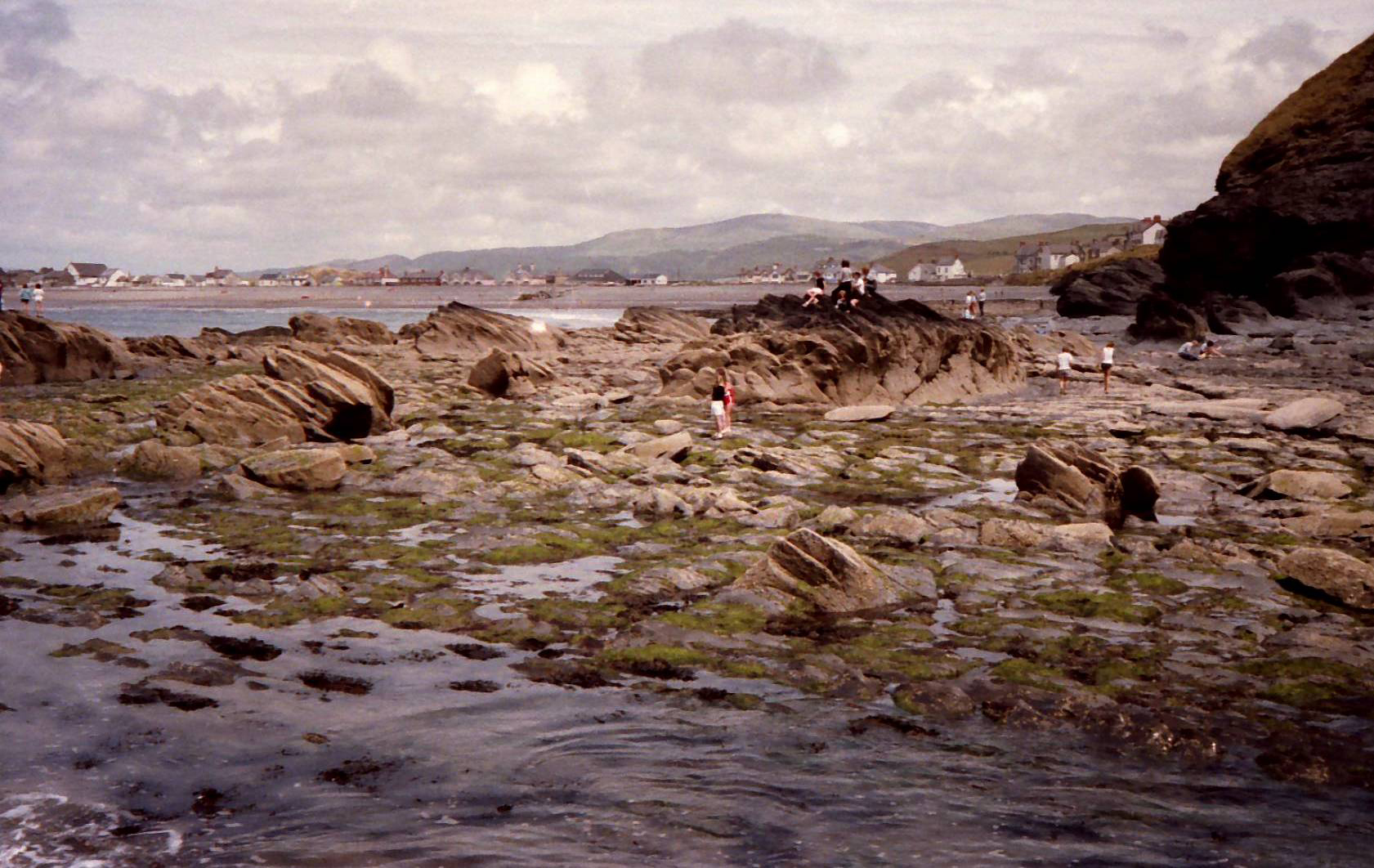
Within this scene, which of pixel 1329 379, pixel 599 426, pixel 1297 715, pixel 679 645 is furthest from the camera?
pixel 1329 379

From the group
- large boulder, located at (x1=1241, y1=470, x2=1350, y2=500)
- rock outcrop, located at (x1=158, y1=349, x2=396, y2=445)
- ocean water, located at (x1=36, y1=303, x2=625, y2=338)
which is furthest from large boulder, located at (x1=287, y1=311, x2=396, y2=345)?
large boulder, located at (x1=1241, y1=470, x2=1350, y2=500)

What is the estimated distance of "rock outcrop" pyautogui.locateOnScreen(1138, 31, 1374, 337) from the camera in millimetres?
69250

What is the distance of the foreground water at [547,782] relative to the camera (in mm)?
A: 8367

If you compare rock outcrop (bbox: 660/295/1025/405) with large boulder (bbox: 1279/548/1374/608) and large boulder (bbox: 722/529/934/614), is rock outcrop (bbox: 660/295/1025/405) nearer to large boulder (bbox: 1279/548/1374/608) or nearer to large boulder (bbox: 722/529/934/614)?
large boulder (bbox: 722/529/934/614)

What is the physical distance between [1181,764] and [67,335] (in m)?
44.7

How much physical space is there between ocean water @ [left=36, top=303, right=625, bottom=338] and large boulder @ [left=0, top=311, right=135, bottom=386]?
47.8 metres

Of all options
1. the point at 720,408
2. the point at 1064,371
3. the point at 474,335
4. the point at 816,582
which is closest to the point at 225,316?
the point at 474,335

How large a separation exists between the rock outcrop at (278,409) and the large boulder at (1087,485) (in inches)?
658

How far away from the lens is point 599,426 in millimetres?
30891

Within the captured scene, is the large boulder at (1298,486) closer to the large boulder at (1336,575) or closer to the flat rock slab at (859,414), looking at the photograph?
the large boulder at (1336,575)

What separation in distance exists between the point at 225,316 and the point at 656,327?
8750 centimetres

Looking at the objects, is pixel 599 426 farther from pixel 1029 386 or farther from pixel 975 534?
pixel 1029 386

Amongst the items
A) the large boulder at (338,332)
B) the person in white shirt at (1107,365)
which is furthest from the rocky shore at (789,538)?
the large boulder at (338,332)

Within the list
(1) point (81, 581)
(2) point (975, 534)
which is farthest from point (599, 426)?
(1) point (81, 581)
